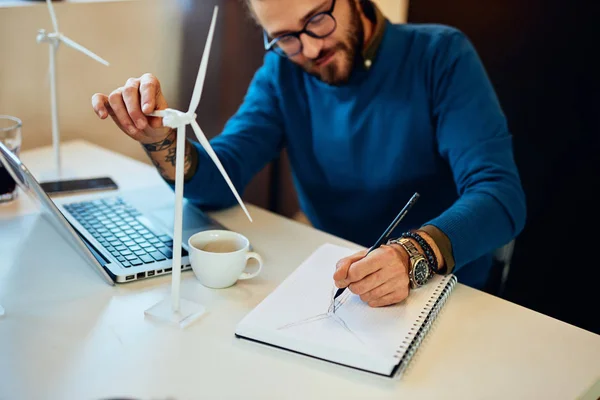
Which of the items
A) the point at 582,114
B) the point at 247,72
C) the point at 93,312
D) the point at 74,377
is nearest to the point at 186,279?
the point at 93,312

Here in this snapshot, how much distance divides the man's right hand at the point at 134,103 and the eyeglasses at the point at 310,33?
0.39 metres

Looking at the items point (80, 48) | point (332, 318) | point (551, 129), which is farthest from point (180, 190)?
point (551, 129)

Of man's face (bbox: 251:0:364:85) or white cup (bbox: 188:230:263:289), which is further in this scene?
man's face (bbox: 251:0:364:85)

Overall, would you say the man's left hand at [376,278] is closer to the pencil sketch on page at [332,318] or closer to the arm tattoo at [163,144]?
the pencil sketch on page at [332,318]

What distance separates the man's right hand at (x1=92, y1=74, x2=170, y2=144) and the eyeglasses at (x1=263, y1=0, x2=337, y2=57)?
1.26ft

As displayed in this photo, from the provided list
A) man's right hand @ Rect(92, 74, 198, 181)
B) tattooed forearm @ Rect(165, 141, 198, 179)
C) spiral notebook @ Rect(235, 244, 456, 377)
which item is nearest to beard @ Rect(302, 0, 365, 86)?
tattooed forearm @ Rect(165, 141, 198, 179)

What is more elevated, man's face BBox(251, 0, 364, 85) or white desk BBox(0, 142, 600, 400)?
man's face BBox(251, 0, 364, 85)

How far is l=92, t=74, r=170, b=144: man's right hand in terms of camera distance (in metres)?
0.94

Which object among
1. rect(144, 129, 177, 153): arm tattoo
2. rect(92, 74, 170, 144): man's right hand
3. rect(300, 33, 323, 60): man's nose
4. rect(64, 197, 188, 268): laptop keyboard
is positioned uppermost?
rect(300, 33, 323, 60): man's nose

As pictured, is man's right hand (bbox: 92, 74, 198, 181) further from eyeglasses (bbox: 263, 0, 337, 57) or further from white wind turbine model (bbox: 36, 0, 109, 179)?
white wind turbine model (bbox: 36, 0, 109, 179)

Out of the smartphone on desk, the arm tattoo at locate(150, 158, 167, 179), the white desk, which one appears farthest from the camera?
the smartphone on desk

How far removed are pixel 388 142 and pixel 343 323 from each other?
605mm

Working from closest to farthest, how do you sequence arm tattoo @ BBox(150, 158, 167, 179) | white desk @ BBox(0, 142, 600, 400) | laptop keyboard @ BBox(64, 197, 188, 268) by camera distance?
white desk @ BBox(0, 142, 600, 400), laptop keyboard @ BBox(64, 197, 188, 268), arm tattoo @ BBox(150, 158, 167, 179)

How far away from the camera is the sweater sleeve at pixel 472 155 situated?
1073 millimetres
